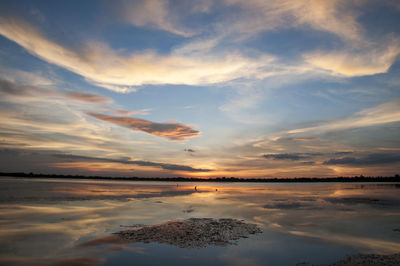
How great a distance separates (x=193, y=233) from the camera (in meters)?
16.2

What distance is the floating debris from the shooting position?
1448 centimetres

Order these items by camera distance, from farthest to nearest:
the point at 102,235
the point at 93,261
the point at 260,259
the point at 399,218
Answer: the point at 399,218
the point at 102,235
the point at 260,259
the point at 93,261

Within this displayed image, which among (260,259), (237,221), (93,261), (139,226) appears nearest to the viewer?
(93,261)

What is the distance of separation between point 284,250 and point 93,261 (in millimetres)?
9339

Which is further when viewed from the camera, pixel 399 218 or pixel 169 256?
pixel 399 218

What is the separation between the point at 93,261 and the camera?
432 inches

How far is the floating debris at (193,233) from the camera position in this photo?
14.5 m

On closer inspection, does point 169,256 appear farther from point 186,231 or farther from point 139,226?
point 139,226

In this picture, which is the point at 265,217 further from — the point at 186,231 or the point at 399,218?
the point at 399,218

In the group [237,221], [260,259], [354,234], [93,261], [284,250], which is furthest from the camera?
[237,221]

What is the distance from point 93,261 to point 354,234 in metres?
16.0

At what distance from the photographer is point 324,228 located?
1873cm

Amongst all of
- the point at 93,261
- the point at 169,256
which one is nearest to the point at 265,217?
the point at 169,256

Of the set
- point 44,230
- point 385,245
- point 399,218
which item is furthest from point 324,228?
point 44,230
